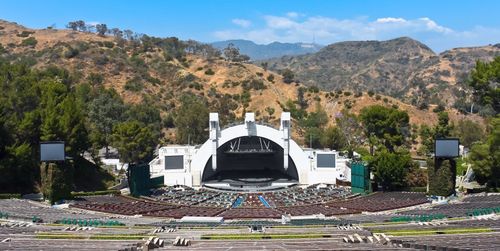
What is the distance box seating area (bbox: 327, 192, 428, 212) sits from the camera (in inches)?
2100

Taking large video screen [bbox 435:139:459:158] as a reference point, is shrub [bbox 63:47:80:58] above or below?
above

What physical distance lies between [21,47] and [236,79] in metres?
67.4

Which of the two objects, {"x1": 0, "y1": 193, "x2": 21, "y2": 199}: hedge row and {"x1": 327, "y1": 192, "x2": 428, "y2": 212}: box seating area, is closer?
{"x1": 327, "y1": 192, "x2": 428, "y2": 212}: box seating area

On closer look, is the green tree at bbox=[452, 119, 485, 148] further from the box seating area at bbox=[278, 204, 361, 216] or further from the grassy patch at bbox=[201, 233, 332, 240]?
the grassy patch at bbox=[201, 233, 332, 240]

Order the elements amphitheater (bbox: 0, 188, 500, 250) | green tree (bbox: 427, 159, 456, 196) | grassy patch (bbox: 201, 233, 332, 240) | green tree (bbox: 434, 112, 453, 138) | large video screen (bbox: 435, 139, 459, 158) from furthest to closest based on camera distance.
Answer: green tree (bbox: 434, 112, 453, 138) → large video screen (bbox: 435, 139, 459, 158) → green tree (bbox: 427, 159, 456, 196) → grassy patch (bbox: 201, 233, 332, 240) → amphitheater (bbox: 0, 188, 500, 250)

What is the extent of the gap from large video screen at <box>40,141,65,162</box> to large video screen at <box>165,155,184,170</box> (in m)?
20.4

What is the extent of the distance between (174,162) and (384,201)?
32.3 metres

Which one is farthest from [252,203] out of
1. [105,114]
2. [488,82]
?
[105,114]

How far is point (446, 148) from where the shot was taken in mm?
57875

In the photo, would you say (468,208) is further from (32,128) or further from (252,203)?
(32,128)

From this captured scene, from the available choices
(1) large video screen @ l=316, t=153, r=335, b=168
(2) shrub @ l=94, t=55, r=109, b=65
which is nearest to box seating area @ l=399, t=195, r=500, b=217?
(1) large video screen @ l=316, t=153, r=335, b=168

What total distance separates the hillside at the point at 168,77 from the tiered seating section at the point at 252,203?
2064 inches

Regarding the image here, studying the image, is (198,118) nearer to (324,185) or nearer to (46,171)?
(324,185)

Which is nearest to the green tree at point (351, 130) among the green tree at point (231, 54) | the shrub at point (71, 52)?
the green tree at point (231, 54)
